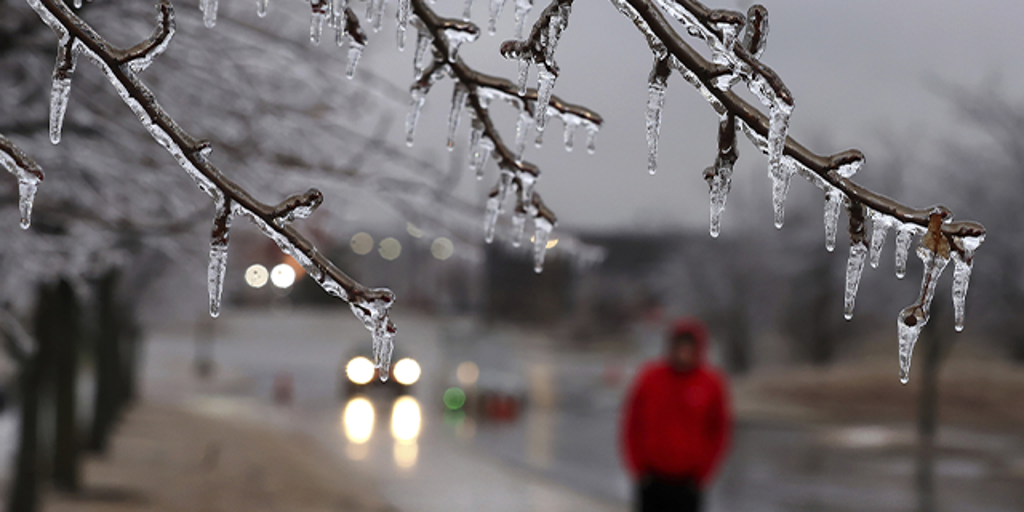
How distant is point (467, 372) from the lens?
34.1 m

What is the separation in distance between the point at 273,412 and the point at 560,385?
558 inches

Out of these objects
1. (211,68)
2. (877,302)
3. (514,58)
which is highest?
(877,302)

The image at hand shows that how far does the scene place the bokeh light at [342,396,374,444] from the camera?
1739 cm

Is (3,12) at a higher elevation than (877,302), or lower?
lower

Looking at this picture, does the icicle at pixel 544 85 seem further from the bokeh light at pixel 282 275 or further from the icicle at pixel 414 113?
the bokeh light at pixel 282 275

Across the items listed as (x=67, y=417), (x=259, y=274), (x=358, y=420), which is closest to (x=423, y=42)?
(x=67, y=417)

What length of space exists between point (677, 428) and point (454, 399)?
1854cm

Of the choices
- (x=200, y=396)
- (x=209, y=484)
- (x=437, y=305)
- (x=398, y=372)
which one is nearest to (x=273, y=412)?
(x=398, y=372)

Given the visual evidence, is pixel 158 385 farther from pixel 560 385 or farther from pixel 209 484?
pixel 209 484

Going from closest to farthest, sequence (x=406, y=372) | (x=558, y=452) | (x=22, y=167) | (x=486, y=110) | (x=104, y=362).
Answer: (x=22, y=167), (x=486, y=110), (x=558, y=452), (x=104, y=362), (x=406, y=372)

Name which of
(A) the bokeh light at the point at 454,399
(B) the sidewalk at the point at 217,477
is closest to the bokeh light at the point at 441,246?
(B) the sidewalk at the point at 217,477

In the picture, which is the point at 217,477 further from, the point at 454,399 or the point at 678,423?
the point at 454,399

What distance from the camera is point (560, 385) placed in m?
34.8

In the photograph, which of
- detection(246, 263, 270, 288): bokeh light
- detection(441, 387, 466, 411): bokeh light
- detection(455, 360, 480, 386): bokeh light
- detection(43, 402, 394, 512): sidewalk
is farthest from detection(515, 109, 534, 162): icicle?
detection(455, 360, 480, 386): bokeh light
